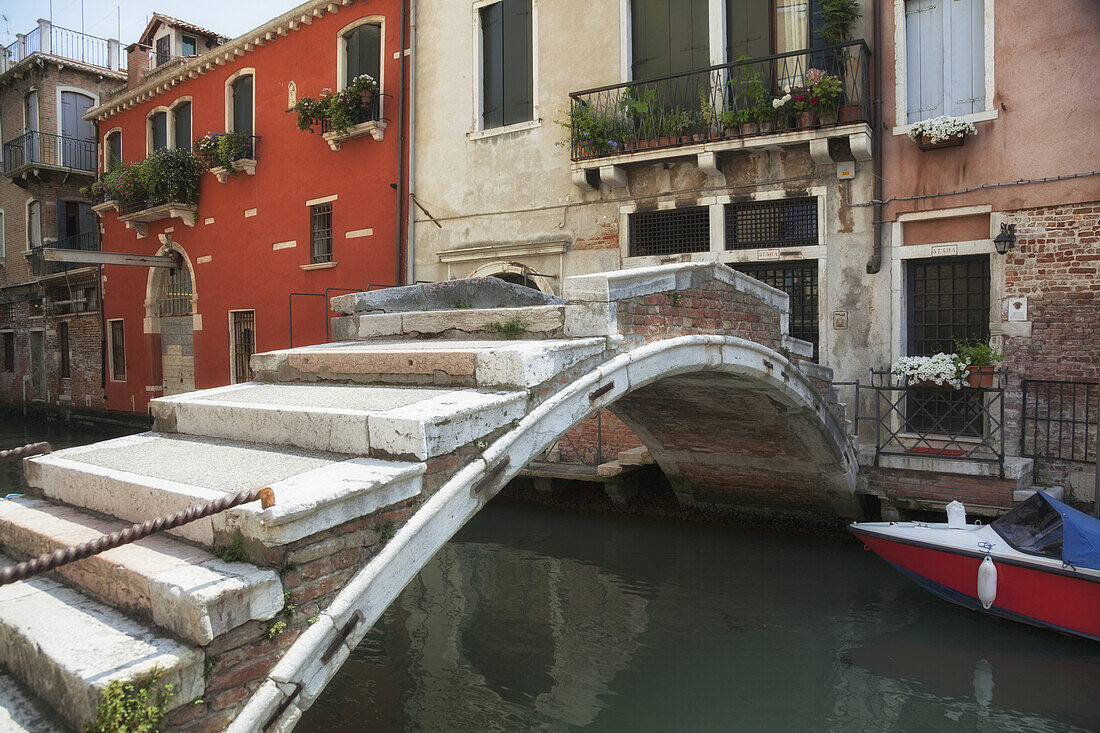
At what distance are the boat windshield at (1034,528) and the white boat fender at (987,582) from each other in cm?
23

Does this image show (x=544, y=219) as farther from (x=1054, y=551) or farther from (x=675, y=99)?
(x=1054, y=551)

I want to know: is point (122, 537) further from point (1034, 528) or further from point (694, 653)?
point (1034, 528)

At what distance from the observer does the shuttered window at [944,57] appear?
6.58m

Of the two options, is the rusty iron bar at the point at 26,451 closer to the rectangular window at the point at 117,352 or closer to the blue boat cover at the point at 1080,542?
the blue boat cover at the point at 1080,542

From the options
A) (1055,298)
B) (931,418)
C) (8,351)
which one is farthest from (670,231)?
(8,351)

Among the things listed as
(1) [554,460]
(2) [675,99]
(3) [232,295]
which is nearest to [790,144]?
(2) [675,99]

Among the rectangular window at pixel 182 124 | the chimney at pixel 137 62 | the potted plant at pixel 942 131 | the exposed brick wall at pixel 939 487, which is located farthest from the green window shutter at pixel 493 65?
the chimney at pixel 137 62

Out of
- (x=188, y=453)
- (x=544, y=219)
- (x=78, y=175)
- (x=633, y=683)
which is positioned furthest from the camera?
(x=78, y=175)

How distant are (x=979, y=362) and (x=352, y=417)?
A: 5.48 meters

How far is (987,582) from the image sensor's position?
4.99 metres

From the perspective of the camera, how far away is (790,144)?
23.2ft

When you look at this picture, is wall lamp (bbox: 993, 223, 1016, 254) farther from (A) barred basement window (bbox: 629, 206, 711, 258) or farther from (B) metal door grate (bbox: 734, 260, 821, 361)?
(A) barred basement window (bbox: 629, 206, 711, 258)

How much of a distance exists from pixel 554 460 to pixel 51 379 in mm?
14576

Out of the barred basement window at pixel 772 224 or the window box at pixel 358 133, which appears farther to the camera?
the window box at pixel 358 133
